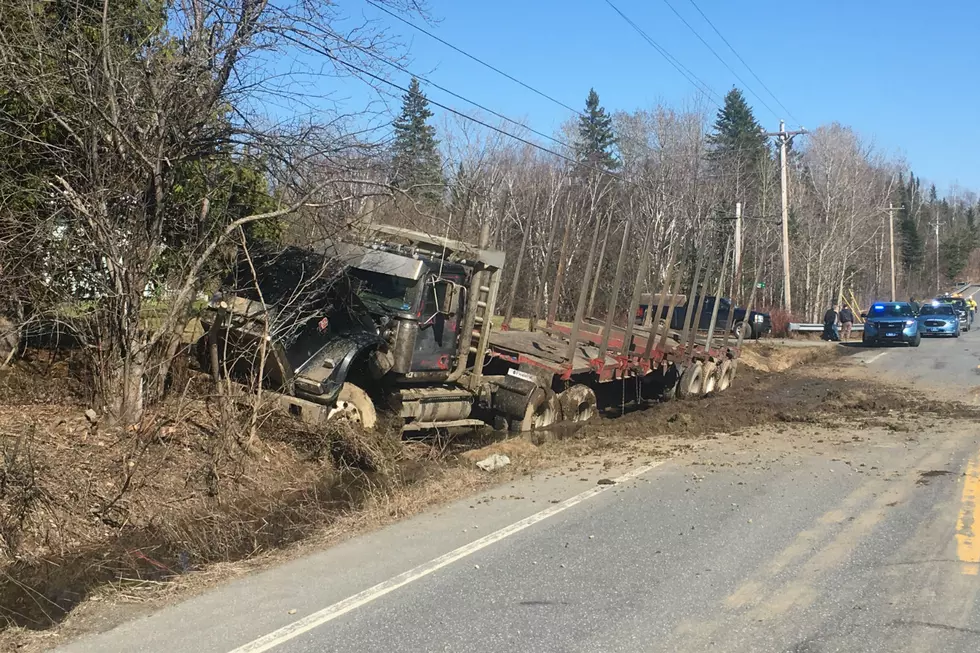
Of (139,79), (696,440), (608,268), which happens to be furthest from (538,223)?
(139,79)

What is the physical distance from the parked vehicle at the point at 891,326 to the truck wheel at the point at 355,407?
27427 mm

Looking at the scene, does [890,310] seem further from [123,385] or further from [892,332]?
[123,385]

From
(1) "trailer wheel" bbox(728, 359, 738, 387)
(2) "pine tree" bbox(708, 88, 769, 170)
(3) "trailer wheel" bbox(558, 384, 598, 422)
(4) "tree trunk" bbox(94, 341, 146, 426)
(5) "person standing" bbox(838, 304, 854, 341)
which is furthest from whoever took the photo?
(2) "pine tree" bbox(708, 88, 769, 170)

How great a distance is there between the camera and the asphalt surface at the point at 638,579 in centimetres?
461

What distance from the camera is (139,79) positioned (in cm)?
771

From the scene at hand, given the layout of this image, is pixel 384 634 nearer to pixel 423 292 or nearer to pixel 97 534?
pixel 97 534

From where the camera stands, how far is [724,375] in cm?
1906

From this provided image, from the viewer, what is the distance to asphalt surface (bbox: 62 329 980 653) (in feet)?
15.1

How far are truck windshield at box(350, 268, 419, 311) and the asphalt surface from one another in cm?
310

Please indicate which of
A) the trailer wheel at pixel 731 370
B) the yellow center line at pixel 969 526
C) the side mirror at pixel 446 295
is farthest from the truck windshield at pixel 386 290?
the trailer wheel at pixel 731 370

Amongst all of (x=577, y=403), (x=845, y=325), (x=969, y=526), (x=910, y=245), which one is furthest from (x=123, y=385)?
(x=910, y=245)

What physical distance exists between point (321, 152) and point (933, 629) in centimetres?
682

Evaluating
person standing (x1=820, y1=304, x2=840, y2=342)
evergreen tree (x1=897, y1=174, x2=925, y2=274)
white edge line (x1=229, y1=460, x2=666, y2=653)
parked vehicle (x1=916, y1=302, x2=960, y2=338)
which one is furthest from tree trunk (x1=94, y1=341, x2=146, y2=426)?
evergreen tree (x1=897, y1=174, x2=925, y2=274)

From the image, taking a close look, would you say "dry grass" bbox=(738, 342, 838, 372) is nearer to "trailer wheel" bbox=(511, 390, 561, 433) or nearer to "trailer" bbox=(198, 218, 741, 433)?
"trailer wheel" bbox=(511, 390, 561, 433)
